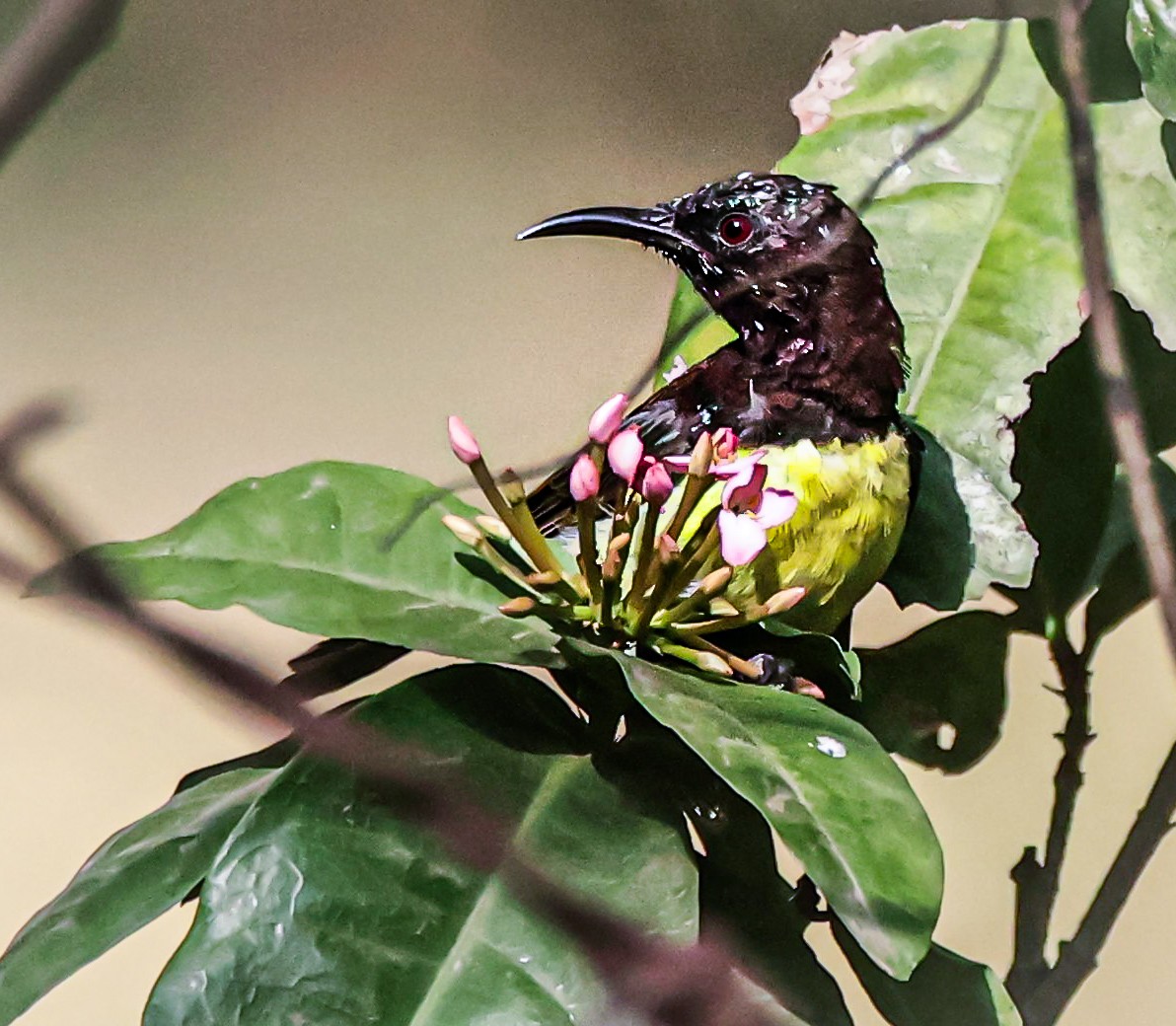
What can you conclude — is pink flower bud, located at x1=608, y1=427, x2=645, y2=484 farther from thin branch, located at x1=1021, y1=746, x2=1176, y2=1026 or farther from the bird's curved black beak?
thin branch, located at x1=1021, y1=746, x2=1176, y2=1026

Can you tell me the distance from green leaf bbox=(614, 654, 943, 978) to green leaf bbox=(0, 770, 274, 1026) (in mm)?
→ 166

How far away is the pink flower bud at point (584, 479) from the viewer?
44 centimetres

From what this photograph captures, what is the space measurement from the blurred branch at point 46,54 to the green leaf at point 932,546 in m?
0.43

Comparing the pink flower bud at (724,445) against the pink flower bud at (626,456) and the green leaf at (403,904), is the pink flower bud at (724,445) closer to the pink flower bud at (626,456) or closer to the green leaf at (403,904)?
the pink flower bud at (626,456)

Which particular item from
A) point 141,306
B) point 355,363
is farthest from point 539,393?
point 141,306

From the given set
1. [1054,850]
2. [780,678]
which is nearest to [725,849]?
[780,678]

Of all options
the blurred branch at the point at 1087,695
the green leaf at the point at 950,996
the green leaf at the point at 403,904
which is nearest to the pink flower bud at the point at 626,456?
the green leaf at the point at 403,904

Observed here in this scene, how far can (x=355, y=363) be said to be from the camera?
61cm

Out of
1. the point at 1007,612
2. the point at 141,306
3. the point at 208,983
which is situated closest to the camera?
the point at 208,983

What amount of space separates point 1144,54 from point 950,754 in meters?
0.39

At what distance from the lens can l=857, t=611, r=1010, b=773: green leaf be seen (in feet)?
2.12

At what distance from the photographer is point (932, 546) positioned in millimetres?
595

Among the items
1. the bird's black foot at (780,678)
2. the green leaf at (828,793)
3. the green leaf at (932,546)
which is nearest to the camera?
the green leaf at (828,793)

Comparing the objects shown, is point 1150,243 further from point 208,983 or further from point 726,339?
point 208,983
